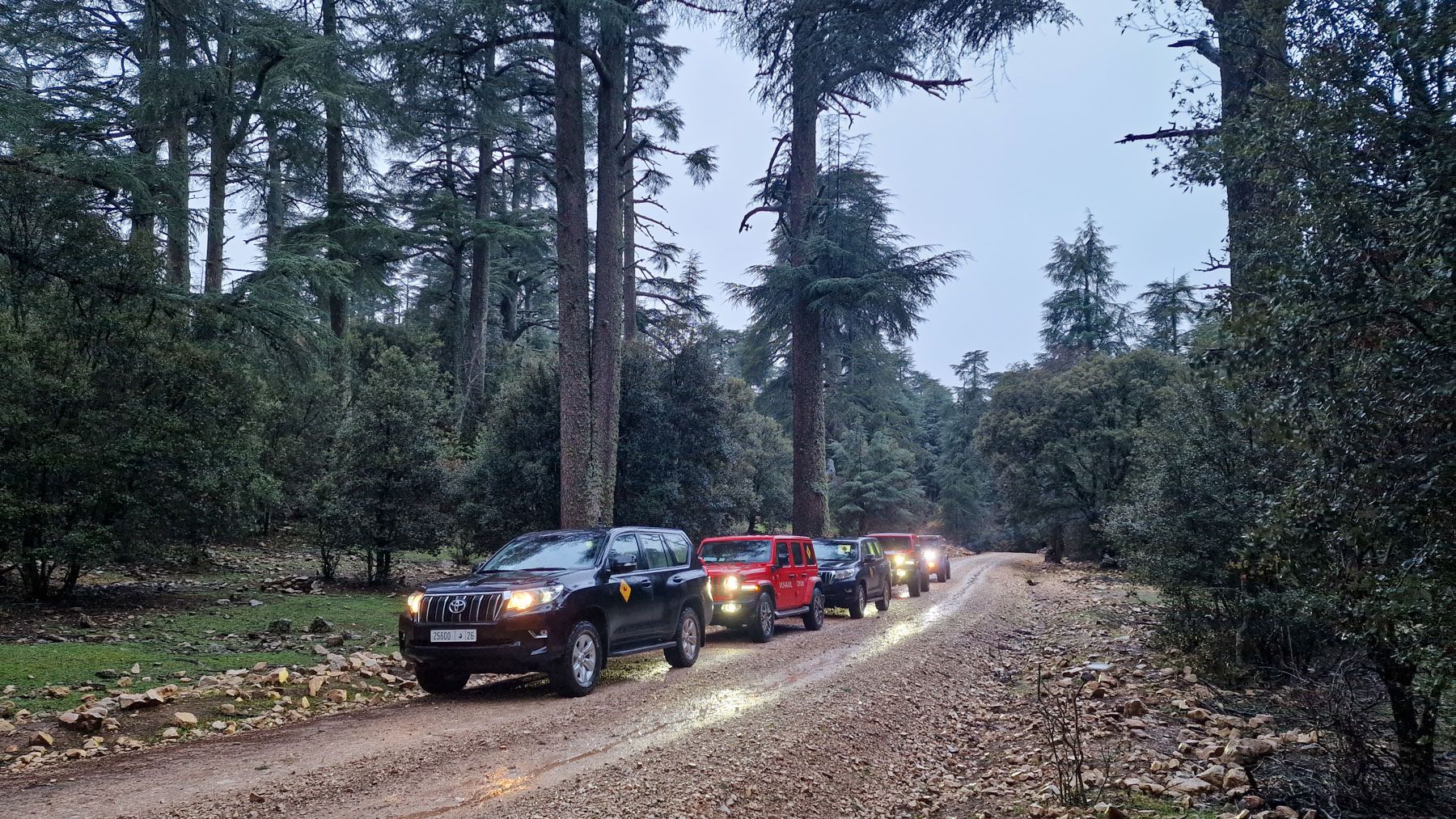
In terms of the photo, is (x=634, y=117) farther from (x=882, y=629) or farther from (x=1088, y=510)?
(x=1088, y=510)

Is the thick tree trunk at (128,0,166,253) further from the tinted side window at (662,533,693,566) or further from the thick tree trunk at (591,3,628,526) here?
the tinted side window at (662,533,693,566)

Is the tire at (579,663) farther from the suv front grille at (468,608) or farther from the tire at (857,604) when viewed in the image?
the tire at (857,604)

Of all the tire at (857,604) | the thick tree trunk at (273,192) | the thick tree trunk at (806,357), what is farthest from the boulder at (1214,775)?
the thick tree trunk at (273,192)

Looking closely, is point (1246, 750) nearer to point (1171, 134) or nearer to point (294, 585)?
point (1171, 134)

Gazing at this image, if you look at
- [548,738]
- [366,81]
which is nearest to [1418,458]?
[548,738]

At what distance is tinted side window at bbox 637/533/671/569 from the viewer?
1173cm

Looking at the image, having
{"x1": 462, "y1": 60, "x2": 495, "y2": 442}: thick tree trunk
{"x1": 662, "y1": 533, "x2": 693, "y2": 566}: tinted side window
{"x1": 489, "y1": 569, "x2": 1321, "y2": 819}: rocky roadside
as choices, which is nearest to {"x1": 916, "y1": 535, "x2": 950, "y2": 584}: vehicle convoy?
{"x1": 462, "y1": 60, "x2": 495, "y2": 442}: thick tree trunk

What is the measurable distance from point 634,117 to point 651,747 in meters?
20.7

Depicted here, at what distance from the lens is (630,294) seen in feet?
108

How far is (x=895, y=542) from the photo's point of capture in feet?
88.9

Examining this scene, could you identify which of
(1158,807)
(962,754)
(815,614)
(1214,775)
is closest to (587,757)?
(962,754)

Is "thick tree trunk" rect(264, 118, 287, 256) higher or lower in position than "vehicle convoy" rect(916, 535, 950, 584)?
higher

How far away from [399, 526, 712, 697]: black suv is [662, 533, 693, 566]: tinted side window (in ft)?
0.94

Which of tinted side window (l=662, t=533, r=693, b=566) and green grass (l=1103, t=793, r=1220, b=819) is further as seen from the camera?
tinted side window (l=662, t=533, r=693, b=566)
